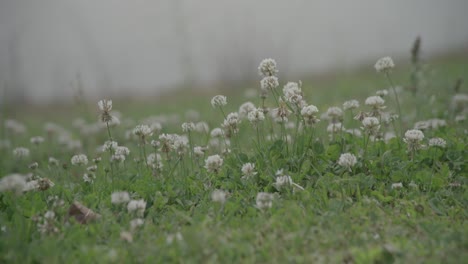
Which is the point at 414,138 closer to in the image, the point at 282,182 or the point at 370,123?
the point at 370,123

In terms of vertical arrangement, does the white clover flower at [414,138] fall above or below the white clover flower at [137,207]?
above

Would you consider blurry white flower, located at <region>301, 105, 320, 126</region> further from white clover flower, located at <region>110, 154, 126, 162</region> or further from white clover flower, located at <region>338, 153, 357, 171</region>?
white clover flower, located at <region>110, 154, 126, 162</region>

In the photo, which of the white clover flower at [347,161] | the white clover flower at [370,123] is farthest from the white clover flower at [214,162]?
the white clover flower at [370,123]

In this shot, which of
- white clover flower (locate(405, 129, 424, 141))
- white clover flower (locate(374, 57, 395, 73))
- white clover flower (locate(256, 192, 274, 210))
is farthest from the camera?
white clover flower (locate(374, 57, 395, 73))

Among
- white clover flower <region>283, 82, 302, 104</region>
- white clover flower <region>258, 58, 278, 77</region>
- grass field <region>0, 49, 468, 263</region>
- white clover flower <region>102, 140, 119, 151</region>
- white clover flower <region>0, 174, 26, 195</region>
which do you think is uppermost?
white clover flower <region>258, 58, 278, 77</region>

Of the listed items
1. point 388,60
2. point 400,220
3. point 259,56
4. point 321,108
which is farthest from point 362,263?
point 259,56

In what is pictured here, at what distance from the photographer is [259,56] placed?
1393 centimetres

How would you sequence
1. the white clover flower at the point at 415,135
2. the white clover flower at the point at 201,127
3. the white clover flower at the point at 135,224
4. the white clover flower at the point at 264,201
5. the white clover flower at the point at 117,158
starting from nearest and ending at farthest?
the white clover flower at the point at 135,224, the white clover flower at the point at 264,201, the white clover flower at the point at 415,135, the white clover flower at the point at 117,158, the white clover flower at the point at 201,127

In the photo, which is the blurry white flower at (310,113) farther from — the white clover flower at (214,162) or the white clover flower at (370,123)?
the white clover flower at (214,162)

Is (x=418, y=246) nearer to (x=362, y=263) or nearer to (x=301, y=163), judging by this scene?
(x=362, y=263)

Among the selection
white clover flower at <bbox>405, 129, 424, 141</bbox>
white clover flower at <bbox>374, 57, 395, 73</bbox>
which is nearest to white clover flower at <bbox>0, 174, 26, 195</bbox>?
white clover flower at <bbox>405, 129, 424, 141</bbox>

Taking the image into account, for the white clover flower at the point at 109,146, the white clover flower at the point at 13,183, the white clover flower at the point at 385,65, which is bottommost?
the white clover flower at the point at 109,146

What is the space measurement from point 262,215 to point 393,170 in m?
1.00

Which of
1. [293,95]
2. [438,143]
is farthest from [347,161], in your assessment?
[438,143]
